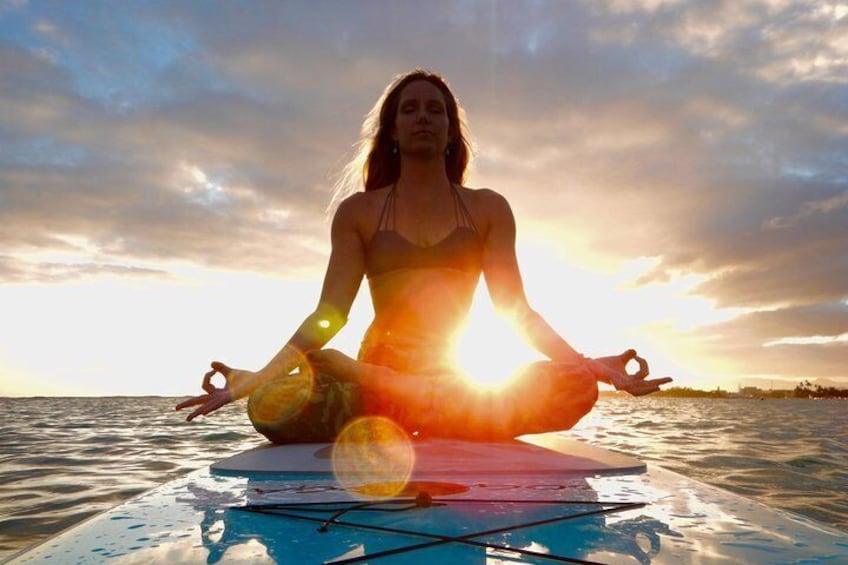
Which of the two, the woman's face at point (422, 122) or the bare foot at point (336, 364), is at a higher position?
the woman's face at point (422, 122)

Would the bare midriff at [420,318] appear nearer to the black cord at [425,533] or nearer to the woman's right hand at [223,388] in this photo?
the woman's right hand at [223,388]

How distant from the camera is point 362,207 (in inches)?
153

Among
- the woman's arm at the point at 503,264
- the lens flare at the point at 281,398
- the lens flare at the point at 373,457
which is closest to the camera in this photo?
the lens flare at the point at 373,457

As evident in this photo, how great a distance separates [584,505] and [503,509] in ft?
0.79

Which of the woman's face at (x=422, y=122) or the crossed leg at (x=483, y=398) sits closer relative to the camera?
the crossed leg at (x=483, y=398)

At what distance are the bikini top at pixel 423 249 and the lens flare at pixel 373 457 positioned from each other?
99cm

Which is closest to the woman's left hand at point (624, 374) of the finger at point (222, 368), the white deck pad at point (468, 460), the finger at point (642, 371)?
the finger at point (642, 371)

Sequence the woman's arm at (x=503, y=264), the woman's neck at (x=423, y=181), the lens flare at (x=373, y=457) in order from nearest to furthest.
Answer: the lens flare at (x=373, y=457)
the woman's arm at (x=503, y=264)
the woman's neck at (x=423, y=181)

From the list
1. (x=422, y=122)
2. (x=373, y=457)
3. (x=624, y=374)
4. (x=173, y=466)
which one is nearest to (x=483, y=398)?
(x=373, y=457)

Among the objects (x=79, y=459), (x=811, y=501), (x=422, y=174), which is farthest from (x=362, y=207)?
(x=79, y=459)

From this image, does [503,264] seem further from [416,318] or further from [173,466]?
[173,466]

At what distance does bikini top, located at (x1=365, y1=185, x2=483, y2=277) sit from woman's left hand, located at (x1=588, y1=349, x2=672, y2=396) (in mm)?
1008

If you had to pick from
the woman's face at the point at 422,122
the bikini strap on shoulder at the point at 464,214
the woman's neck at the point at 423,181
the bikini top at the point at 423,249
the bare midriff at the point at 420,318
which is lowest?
the bare midriff at the point at 420,318

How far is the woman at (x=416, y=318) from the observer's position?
292 centimetres
